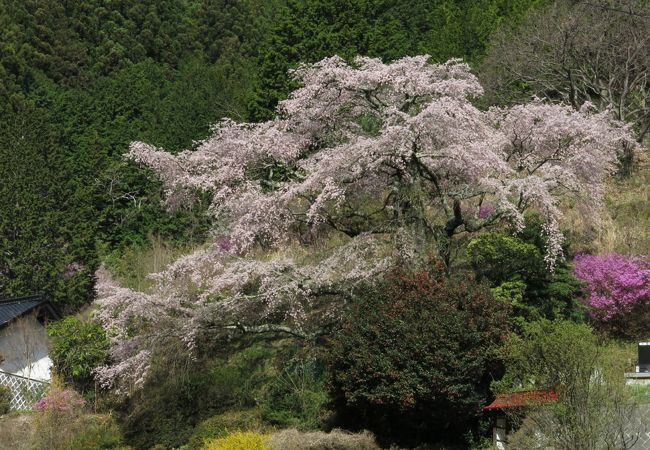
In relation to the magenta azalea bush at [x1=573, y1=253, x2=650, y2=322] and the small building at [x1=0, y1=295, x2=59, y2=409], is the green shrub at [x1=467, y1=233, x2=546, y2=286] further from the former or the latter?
the small building at [x1=0, y1=295, x2=59, y2=409]

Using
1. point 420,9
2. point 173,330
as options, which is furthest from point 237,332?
point 420,9

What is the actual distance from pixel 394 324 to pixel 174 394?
623cm

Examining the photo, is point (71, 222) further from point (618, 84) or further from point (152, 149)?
point (618, 84)

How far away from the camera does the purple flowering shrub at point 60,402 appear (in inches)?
770

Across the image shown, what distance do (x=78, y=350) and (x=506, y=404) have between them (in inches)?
443

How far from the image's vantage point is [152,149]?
71.2ft

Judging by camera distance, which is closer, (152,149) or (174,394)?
(174,394)

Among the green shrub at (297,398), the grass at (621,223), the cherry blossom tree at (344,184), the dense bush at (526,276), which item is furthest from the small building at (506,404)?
the grass at (621,223)

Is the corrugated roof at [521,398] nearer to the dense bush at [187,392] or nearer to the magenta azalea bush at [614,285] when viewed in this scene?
the magenta azalea bush at [614,285]

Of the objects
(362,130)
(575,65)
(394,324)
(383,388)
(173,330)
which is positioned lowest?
(383,388)

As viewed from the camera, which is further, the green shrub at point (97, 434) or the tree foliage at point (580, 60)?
the tree foliage at point (580, 60)

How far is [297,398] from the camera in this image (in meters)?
17.8

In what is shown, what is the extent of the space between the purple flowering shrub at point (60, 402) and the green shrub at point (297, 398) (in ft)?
14.9

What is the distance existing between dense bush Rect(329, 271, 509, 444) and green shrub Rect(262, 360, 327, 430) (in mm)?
1272
